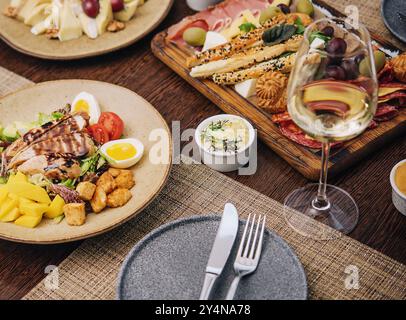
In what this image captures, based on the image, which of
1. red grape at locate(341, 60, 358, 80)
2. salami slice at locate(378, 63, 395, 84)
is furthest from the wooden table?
red grape at locate(341, 60, 358, 80)

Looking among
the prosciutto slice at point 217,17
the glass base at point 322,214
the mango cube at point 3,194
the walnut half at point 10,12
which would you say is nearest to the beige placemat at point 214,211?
the glass base at point 322,214

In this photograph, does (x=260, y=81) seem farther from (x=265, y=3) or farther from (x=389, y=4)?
(x=389, y=4)

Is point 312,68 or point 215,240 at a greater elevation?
point 312,68

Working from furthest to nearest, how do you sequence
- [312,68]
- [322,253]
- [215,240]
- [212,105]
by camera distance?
[212,105]
[322,253]
[215,240]
[312,68]

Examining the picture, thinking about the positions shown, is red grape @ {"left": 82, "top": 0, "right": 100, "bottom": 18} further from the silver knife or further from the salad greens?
the silver knife

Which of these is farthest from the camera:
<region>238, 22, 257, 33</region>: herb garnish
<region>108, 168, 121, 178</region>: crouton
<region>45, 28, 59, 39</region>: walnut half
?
<region>45, 28, 59, 39</region>: walnut half
